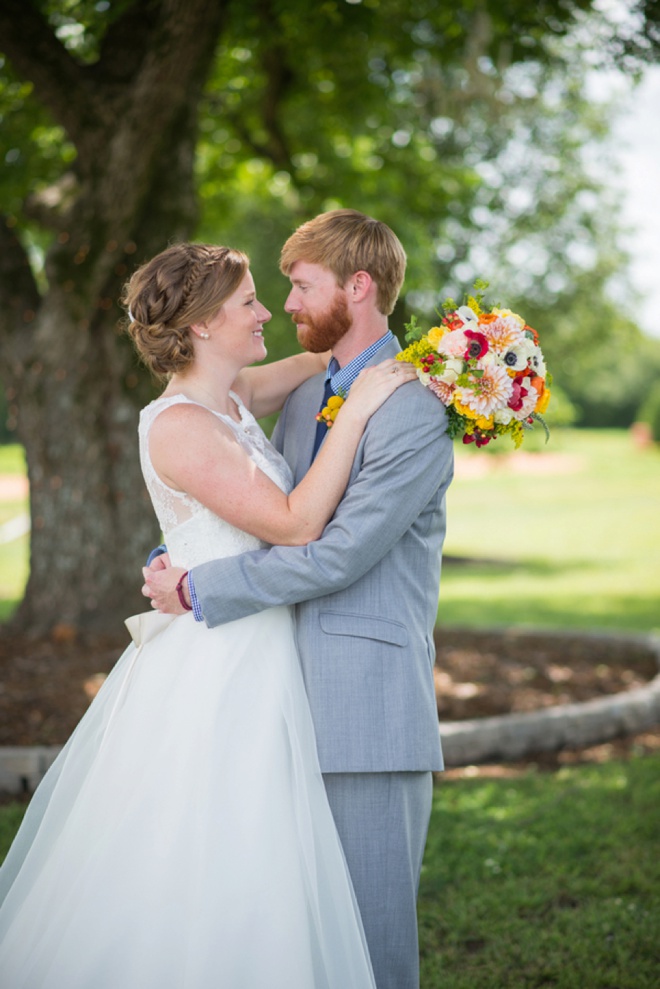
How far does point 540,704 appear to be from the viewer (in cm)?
689

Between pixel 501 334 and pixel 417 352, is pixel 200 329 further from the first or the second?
pixel 501 334

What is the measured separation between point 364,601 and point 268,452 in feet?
1.98

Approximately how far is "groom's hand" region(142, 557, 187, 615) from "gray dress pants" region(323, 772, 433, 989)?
65 centimetres

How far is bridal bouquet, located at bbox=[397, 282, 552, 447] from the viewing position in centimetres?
281

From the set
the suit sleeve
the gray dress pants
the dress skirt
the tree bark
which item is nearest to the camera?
the dress skirt

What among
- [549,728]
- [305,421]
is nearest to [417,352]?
[305,421]

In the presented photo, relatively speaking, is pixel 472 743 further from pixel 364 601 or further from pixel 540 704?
pixel 364 601

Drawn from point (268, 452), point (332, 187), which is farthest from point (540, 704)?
point (332, 187)

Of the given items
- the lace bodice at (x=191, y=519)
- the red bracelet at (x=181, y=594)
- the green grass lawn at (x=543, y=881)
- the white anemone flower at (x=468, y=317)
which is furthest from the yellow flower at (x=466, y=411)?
the green grass lawn at (x=543, y=881)

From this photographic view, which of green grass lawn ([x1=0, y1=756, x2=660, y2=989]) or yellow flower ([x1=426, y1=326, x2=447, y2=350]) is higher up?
yellow flower ([x1=426, y1=326, x2=447, y2=350])

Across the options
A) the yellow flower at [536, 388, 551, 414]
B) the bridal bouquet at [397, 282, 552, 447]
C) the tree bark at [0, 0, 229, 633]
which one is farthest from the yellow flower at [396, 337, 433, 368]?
the tree bark at [0, 0, 229, 633]

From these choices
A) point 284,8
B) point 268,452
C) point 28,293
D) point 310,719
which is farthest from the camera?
point 28,293

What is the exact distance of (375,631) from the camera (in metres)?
2.90

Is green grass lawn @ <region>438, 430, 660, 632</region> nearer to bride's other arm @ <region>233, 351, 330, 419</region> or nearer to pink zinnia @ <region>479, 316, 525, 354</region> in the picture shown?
bride's other arm @ <region>233, 351, 330, 419</region>
